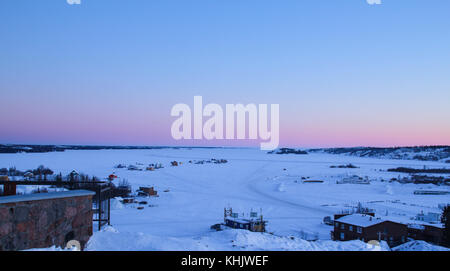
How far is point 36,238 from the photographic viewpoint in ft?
11.2

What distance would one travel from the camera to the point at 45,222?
11.5 feet

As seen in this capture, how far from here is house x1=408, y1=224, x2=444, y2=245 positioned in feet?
47.7

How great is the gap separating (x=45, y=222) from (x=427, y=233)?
15.7 m

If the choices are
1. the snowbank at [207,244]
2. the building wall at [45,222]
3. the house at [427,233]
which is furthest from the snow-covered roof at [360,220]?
the building wall at [45,222]

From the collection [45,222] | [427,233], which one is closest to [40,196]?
[45,222]

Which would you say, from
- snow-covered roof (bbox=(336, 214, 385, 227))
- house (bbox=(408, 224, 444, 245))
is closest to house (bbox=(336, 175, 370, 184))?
house (bbox=(408, 224, 444, 245))

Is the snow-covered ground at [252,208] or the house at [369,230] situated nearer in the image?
the snow-covered ground at [252,208]

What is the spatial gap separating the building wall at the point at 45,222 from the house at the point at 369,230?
1246cm

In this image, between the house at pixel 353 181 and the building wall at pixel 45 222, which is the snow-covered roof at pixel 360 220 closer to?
the building wall at pixel 45 222

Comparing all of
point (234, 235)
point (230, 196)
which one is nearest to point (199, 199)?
point (230, 196)

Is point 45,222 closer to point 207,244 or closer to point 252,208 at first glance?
point 207,244

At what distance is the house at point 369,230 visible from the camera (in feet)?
45.8
